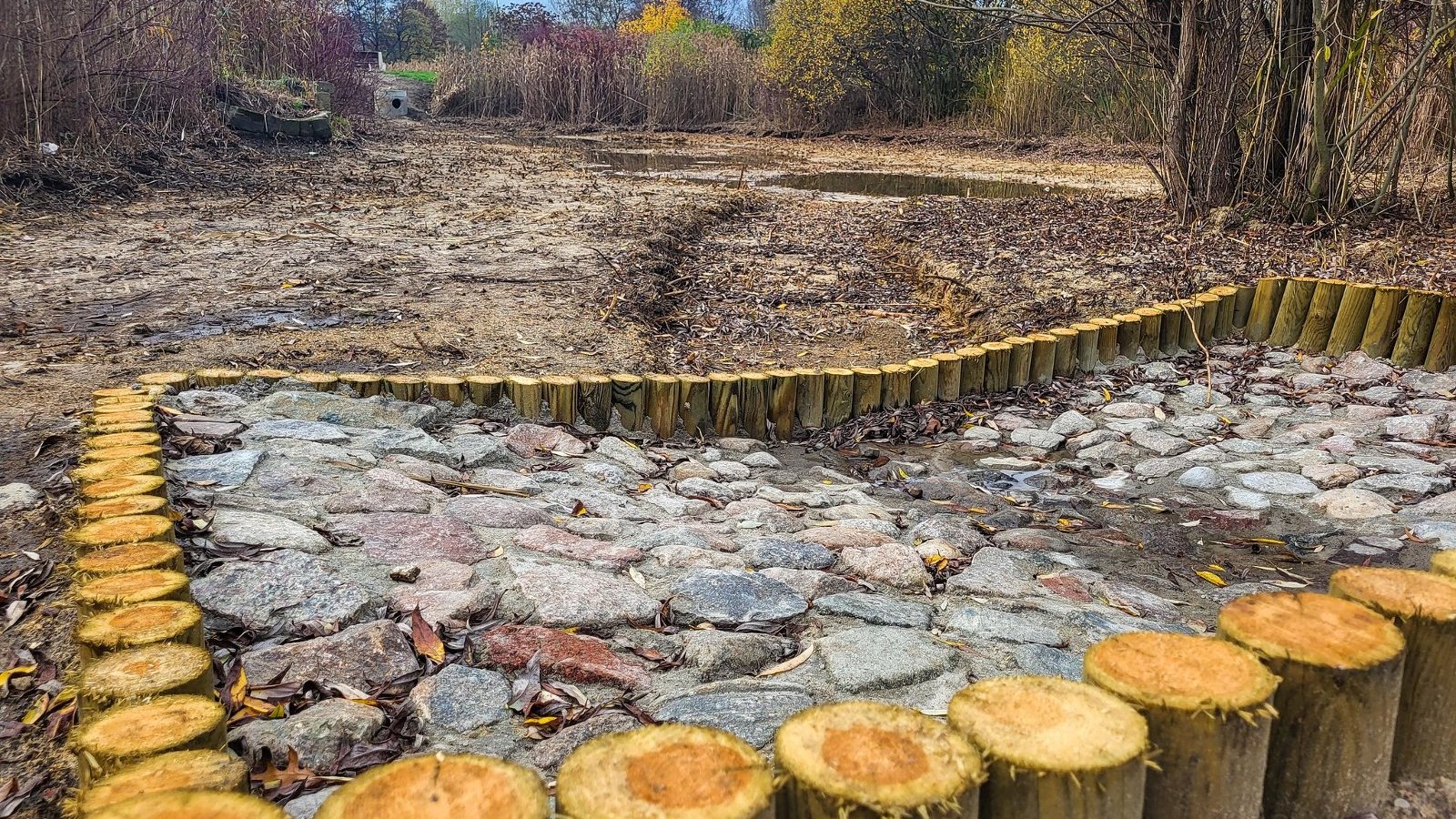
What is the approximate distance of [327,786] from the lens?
147 cm

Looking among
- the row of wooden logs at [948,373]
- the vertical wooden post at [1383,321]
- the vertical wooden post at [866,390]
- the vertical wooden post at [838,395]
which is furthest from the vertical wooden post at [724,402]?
the vertical wooden post at [1383,321]

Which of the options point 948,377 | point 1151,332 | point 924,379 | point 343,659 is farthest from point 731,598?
point 1151,332

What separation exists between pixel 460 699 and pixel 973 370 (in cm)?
297

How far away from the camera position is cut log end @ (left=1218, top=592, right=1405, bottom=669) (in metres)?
1.31

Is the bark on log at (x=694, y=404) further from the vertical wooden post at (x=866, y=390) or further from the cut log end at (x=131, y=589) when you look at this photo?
the cut log end at (x=131, y=589)

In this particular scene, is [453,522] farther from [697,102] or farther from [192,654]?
[697,102]

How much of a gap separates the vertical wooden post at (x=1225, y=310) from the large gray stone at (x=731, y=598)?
339cm

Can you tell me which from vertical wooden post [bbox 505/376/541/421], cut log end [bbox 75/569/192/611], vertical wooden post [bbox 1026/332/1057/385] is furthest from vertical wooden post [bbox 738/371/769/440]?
cut log end [bbox 75/569/192/611]

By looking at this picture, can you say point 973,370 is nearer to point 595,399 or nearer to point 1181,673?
point 595,399

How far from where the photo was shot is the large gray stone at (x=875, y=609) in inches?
85.1

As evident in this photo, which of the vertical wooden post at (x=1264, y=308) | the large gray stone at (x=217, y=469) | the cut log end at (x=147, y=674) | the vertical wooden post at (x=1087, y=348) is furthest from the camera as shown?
the vertical wooden post at (x=1264, y=308)

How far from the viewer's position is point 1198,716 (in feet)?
3.93

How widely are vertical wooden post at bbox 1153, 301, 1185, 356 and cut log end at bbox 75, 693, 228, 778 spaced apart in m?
4.30

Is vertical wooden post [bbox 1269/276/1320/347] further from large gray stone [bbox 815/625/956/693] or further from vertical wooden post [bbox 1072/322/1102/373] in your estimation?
large gray stone [bbox 815/625/956/693]
